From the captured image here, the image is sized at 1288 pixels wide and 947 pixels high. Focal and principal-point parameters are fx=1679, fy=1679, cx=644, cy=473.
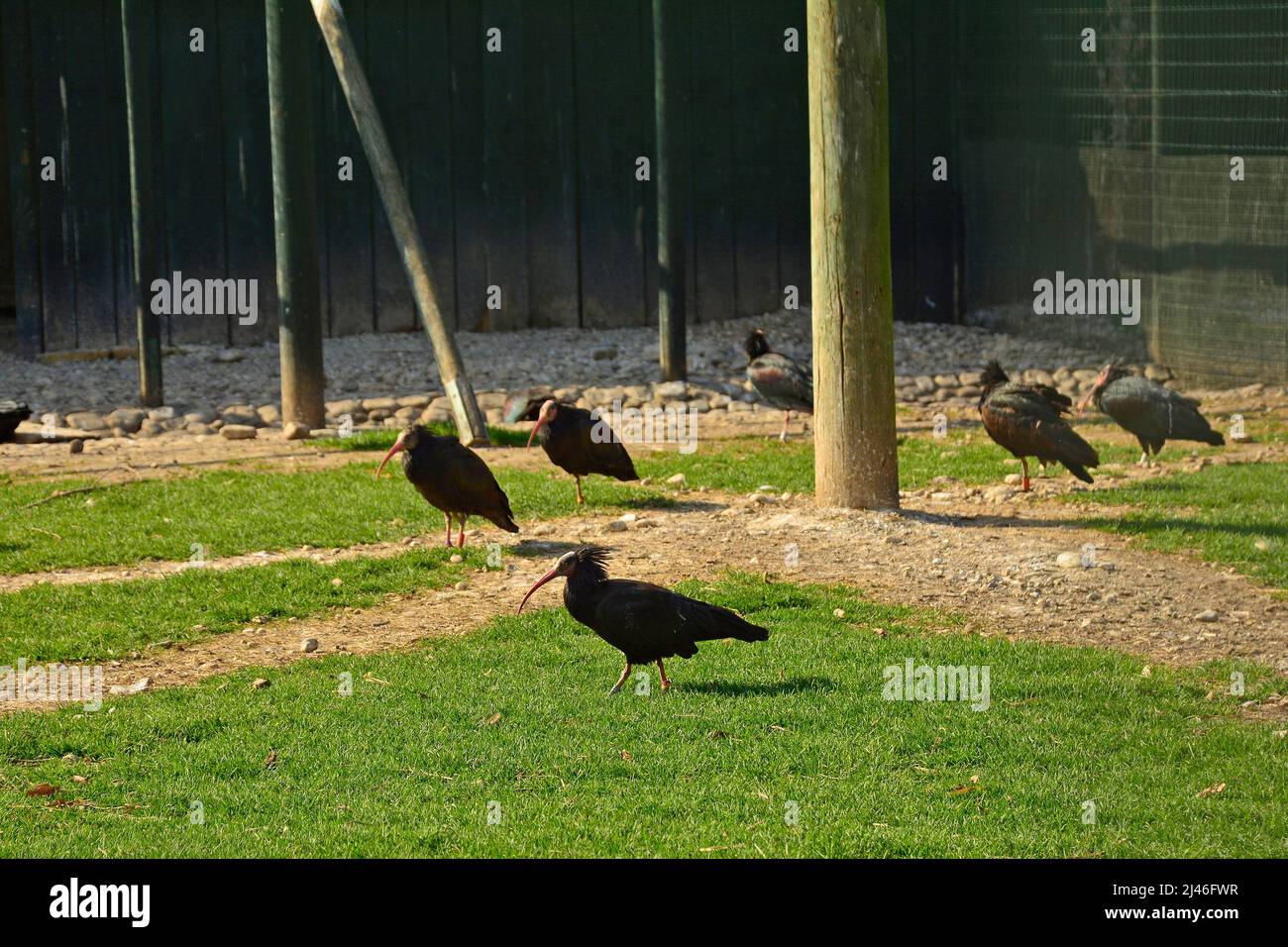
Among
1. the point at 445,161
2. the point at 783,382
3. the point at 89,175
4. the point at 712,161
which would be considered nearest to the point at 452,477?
the point at 783,382

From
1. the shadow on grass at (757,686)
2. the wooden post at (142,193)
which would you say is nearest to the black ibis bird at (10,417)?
the wooden post at (142,193)

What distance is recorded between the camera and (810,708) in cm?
767

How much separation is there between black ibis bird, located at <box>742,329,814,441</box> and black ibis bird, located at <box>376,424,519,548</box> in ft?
14.2

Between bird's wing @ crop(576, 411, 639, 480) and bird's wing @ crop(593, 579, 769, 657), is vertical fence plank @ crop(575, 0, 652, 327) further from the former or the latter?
bird's wing @ crop(593, 579, 769, 657)

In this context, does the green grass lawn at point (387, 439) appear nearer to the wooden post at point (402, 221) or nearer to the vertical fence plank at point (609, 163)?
the wooden post at point (402, 221)

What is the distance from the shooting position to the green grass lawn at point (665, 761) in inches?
245

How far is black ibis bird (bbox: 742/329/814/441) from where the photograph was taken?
14.4 metres

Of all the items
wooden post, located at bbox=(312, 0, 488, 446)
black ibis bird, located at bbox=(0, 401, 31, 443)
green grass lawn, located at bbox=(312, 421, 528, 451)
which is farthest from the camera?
black ibis bird, located at bbox=(0, 401, 31, 443)

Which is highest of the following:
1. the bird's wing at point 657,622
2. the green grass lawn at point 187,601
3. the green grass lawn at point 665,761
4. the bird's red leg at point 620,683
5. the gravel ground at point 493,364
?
the gravel ground at point 493,364

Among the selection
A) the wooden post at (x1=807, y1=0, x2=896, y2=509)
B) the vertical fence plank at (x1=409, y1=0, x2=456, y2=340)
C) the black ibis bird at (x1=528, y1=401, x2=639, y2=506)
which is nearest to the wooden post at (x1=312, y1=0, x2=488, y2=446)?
the black ibis bird at (x1=528, y1=401, x2=639, y2=506)

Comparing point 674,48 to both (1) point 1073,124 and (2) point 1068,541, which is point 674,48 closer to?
(1) point 1073,124

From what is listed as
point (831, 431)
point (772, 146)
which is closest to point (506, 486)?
point (831, 431)

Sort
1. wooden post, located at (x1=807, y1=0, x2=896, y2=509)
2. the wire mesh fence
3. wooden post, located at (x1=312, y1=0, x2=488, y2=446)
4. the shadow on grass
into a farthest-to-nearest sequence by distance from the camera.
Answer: the wire mesh fence
wooden post, located at (x1=312, y1=0, x2=488, y2=446)
wooden post, located at (x1=807, y1=0, x2=896, y2=509)
the shadow on grass

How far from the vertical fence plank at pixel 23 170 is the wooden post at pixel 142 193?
3.10 m
